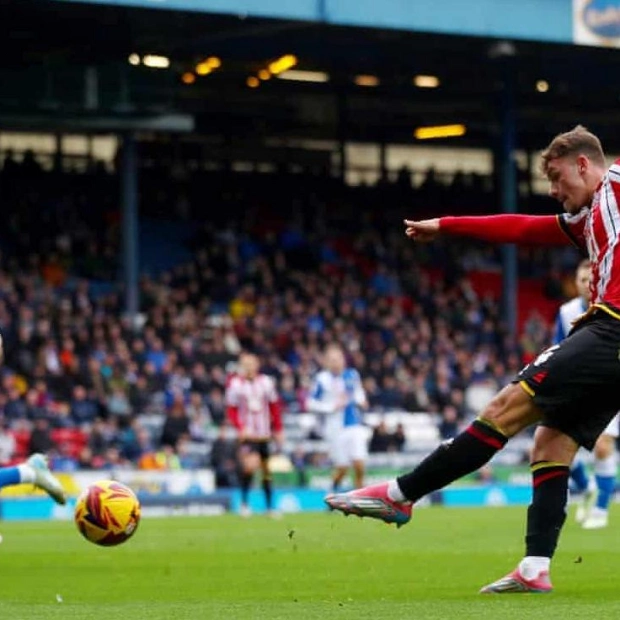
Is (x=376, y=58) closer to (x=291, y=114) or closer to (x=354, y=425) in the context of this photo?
(x=291, y=114)

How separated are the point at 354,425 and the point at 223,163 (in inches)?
670

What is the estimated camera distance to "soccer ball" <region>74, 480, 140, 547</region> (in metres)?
10.8

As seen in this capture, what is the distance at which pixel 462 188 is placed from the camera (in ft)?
146

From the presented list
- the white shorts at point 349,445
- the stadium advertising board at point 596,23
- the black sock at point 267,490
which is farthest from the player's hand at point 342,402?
the stadium advertising board at point 596,23

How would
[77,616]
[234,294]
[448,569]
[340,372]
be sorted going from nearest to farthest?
[77,616] < [448,569] < [340,372] < [234,294]

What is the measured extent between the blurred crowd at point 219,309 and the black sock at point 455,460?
1815 cm

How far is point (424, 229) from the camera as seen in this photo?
8.95 metres

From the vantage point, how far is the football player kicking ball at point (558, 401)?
8.41m

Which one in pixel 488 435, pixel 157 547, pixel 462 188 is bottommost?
pixel 157 547

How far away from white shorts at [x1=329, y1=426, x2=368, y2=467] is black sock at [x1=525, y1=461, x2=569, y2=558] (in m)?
16.9

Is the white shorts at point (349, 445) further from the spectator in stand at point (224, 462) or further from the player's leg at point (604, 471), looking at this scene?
the player's leg at point (604, 471)

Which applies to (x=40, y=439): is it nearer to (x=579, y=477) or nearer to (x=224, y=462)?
(x=224, y=462)

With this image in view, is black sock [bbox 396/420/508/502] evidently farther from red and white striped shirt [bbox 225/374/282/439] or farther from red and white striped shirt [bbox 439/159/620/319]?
red and white striped shirt [bbox 225/374/282/439]

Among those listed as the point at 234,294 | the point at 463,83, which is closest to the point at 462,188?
the point at 463,83
